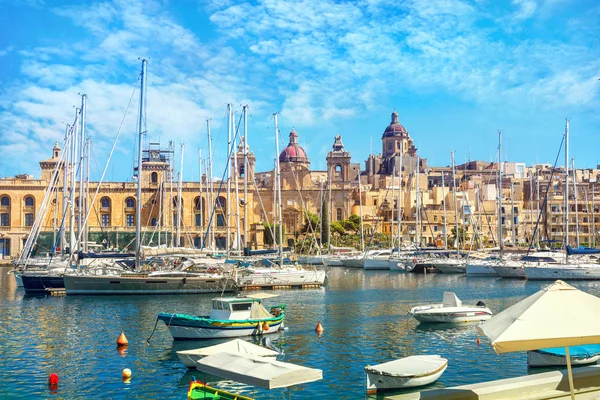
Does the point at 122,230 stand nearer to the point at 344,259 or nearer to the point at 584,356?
the point at 344,259

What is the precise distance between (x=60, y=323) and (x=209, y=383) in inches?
472

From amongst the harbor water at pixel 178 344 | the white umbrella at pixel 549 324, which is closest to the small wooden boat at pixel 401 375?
the harbor water at pixel 178 344

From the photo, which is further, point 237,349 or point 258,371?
point 237,349

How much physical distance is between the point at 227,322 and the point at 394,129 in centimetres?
12130

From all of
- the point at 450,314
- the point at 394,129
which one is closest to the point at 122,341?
the point at 450,314

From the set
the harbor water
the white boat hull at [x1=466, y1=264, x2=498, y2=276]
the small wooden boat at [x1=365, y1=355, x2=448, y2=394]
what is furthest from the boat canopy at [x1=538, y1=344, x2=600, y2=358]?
the white boat hull at [x1=466, y1=264, x2=498, y2=276]

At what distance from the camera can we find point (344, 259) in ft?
230

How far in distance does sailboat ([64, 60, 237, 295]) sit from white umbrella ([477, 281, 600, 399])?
2487 cm

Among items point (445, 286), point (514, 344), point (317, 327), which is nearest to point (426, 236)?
point (445, 286)

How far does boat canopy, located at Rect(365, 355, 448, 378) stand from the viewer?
15.4 m

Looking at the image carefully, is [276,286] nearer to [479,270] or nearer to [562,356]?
[479,270]

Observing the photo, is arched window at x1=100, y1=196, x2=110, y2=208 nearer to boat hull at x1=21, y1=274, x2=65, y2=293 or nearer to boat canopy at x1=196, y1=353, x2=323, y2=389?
boat hull at x1=21, y1=274, x2=65, y2=293

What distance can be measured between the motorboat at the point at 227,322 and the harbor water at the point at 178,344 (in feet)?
1.39

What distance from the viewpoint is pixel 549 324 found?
10.0 m
